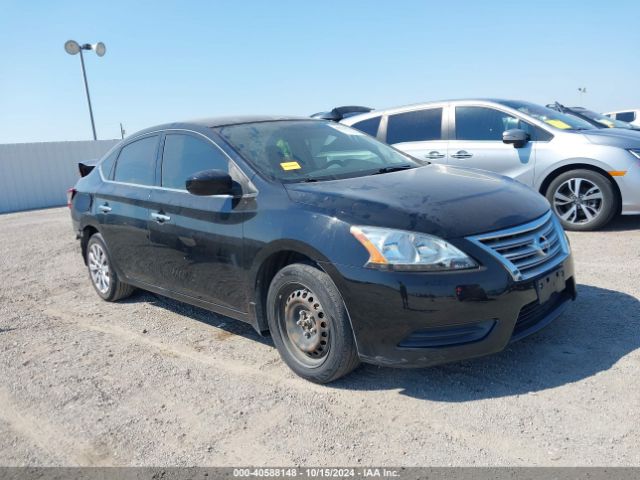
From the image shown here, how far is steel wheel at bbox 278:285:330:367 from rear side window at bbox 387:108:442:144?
4.89 meters

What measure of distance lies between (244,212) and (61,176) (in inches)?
687

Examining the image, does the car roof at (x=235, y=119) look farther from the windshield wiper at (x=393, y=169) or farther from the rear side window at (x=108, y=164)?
the rear side window at (x=108, y=164)

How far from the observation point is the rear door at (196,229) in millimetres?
3830

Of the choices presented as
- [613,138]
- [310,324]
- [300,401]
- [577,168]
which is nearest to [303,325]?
[310,324]

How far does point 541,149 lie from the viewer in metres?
7.05

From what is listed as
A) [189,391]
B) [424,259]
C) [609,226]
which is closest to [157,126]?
[189,391]

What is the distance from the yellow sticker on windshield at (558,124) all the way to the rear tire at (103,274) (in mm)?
5411

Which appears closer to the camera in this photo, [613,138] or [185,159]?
[185,159]

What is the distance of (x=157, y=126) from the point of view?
16.0 feet

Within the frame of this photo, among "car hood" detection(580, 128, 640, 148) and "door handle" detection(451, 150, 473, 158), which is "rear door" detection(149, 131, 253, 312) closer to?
"door handle" detection(451, 150, 473, 158)

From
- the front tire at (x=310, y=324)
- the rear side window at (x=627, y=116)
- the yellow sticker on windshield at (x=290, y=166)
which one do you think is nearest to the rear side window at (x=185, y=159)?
the yellow sticker on windshield at (x=290, y=166)

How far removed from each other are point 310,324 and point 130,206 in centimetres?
225

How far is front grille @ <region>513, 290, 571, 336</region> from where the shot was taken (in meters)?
3.21

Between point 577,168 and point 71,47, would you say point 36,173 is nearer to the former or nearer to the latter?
point 71,47
